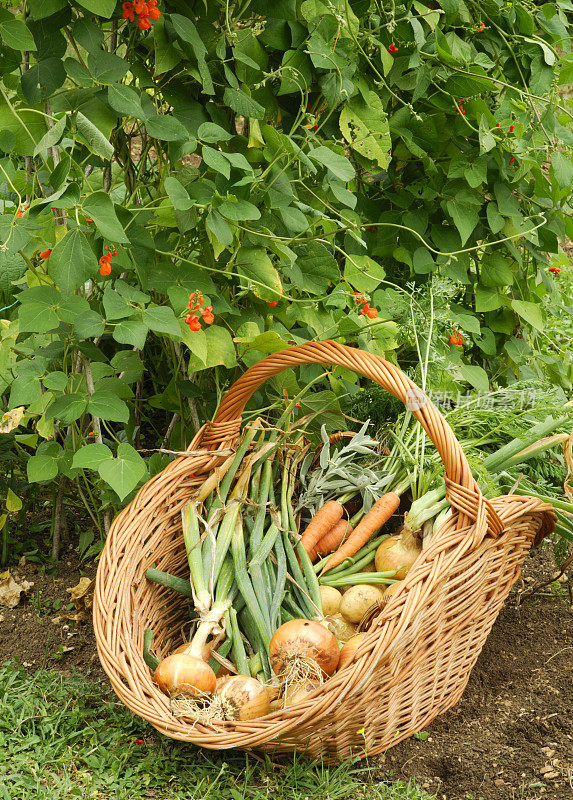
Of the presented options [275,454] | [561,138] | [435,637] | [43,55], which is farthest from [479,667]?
[43,55]

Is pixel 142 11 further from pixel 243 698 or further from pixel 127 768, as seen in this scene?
pixel 127 768

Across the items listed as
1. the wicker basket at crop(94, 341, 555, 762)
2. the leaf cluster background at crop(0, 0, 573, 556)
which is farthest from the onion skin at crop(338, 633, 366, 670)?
the leaf cluster background at crop(0, 0, 573, 556)

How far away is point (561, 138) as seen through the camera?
2.34m

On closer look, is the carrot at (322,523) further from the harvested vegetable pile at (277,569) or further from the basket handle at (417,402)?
the basket handle at (417,402)

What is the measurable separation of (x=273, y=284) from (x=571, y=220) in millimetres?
1272

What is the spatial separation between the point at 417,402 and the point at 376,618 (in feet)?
1.48

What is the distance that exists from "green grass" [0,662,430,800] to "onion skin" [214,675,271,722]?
11cm

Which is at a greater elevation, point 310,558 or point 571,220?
point 571,220

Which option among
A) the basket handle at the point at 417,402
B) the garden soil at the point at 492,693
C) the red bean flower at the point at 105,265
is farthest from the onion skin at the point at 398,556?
the red bean flower at the point at 105,265

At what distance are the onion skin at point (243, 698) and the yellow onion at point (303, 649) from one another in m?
0.06

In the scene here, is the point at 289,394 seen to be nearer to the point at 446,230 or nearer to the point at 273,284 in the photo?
the point at 273,284

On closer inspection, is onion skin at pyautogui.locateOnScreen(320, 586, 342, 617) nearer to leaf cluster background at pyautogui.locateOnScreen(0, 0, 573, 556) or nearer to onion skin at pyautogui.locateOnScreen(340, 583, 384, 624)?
onion skin at pyautogui.locateOnScreen(340, 583, 384, 624)

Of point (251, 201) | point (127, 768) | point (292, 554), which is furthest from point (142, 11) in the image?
point (127, 768)

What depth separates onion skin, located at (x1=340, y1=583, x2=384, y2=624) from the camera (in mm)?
1708
